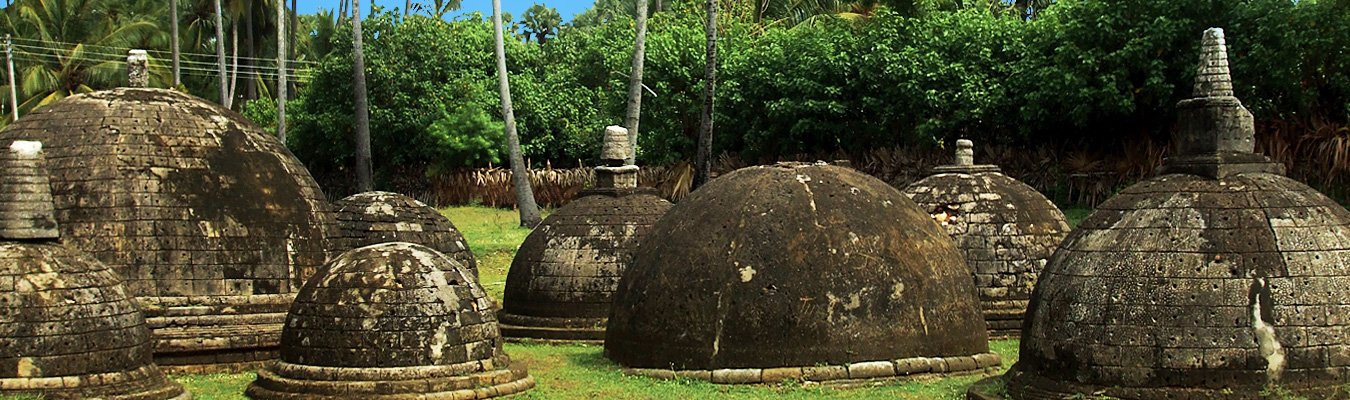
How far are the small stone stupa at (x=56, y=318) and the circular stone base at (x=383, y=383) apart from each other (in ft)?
2.86

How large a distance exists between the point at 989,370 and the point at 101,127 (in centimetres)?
922

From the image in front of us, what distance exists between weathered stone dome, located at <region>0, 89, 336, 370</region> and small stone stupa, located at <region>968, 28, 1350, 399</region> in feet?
27.2

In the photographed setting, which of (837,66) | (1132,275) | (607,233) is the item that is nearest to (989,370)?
(1132,275)

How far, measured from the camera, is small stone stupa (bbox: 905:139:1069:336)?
1992 cm

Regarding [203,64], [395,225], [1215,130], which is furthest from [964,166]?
[203,64]

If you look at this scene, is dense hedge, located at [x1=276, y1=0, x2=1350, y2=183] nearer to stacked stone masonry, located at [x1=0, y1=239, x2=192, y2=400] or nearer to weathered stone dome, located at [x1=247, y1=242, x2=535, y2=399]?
weathered stone dome, located at [x1=247, y1=242, x2=535, y2=399]

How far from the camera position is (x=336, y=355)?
1488cm

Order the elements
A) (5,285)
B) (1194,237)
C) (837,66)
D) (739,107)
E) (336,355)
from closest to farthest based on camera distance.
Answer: (1194,237), (5,285), (336,355), (837,66), (739,107)

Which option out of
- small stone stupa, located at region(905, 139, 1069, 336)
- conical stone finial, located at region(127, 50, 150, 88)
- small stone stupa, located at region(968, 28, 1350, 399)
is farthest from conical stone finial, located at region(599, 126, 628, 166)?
small stone stupa, located at region(968, 28, 1350, 399)

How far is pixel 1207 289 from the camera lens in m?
11.7

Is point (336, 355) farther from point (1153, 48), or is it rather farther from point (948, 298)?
point (1153, 48)

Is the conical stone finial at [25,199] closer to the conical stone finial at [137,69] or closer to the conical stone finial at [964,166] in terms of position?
the conical stone finial at [137,69]

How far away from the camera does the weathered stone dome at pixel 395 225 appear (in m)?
21.7

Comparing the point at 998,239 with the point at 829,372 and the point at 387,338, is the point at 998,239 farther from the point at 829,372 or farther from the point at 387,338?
the point at 387,338
